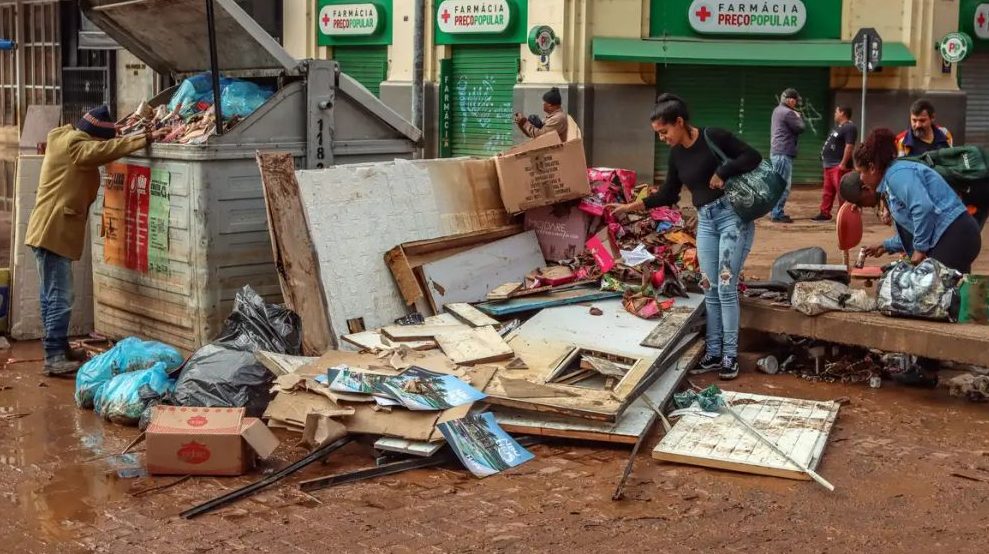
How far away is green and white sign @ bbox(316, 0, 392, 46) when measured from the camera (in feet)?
75.7

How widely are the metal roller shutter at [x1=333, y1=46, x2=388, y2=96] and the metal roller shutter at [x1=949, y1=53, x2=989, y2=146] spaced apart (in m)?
10.8

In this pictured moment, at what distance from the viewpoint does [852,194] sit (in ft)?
24.7

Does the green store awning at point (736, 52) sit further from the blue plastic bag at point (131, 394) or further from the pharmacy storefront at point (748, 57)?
the blue plastic bag at point (131, 394)

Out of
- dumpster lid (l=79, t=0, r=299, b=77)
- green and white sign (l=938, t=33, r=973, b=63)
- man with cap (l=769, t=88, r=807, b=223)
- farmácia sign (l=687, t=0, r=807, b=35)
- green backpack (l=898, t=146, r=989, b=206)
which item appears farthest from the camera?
farmácia sign (l=687, t=0, r=807, b=35)

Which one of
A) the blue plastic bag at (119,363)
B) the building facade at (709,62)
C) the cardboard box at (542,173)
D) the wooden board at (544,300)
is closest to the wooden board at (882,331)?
the wooden board at (544,300)

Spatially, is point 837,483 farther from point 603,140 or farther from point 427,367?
point 603,140

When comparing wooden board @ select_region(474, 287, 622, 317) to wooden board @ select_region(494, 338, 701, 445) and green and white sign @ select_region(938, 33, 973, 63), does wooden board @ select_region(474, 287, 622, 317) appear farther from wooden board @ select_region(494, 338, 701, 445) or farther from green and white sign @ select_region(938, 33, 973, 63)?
green and white sign @ select_region(938, 33, 973, 63)

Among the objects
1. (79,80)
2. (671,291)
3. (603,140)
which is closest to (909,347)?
(671,291)

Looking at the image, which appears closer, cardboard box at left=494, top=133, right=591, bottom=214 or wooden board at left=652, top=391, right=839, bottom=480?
wooden board at left=652, top=391, right=839, bottom=480

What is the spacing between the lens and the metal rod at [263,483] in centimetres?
531

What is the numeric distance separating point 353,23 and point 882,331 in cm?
1798

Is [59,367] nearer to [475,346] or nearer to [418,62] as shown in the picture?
[475,346]

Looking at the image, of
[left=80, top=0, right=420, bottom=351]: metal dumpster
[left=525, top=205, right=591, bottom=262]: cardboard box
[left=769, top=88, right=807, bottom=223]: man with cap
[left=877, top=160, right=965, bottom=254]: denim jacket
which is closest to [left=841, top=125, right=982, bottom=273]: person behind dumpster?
[left=877, top=160, right=965, bottom=254]: denim jacket

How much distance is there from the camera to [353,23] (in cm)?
2359
